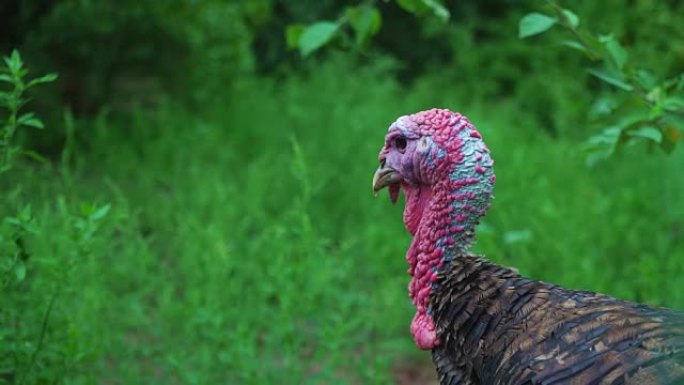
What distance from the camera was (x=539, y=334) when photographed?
2889 mm

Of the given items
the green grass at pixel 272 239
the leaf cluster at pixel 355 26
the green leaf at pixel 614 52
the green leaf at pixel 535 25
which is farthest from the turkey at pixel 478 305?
the green grass at pixel 272 239

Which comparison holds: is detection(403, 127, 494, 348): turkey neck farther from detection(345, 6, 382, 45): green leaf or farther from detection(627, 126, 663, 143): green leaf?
detection(345, 6, 382, 45): green leaf

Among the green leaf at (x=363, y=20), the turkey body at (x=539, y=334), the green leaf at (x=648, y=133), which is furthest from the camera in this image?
the green leaf at (x=363, y=20)

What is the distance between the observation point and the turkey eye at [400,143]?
331cm

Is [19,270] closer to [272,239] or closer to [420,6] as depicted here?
→ [420,6]

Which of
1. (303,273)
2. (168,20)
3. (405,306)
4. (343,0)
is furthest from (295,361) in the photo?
(343,0)

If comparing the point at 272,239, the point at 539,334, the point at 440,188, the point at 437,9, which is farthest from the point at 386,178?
the point at 272,239

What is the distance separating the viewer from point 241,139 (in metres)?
7.32

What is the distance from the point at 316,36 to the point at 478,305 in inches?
65.4

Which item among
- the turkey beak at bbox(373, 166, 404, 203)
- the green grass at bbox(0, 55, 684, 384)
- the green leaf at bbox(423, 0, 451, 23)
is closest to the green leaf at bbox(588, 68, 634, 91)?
the green leaf at bbox(423, 0, 451, 23)

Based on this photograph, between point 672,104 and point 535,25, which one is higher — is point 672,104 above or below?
below

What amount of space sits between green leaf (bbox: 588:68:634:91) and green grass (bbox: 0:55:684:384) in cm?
127

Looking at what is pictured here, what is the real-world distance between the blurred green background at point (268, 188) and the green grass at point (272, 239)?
18mm

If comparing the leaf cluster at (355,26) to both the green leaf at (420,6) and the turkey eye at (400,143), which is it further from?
the turkey eye at (400,143)
